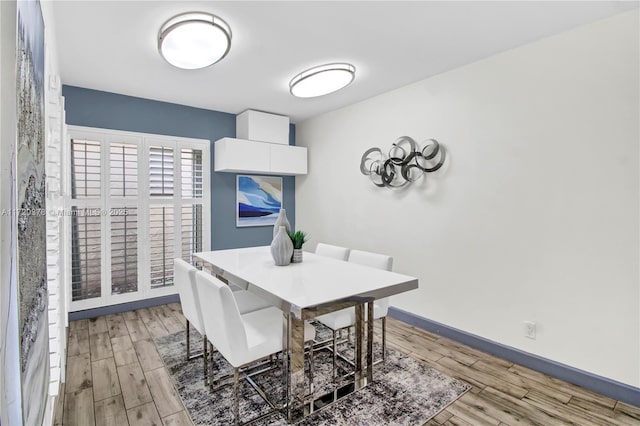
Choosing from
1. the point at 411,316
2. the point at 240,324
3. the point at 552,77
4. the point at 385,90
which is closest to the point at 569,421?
the point at 411,316

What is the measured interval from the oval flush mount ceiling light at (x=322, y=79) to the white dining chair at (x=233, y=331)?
72.3 inches

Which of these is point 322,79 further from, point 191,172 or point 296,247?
point 191,172

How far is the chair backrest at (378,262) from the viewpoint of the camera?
251 centimetres

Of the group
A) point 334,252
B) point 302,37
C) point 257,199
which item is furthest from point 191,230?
point 302,37

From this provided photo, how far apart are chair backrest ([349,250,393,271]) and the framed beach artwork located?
2187 mm

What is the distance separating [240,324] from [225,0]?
1878mm

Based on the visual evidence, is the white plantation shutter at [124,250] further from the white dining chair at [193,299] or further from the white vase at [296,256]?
the white vase at [296,256]

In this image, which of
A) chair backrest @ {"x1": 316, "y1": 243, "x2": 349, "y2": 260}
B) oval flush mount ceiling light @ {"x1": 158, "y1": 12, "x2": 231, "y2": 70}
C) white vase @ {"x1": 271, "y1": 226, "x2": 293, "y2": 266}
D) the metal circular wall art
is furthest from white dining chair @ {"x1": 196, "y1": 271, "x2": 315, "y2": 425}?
the metal circular wall art

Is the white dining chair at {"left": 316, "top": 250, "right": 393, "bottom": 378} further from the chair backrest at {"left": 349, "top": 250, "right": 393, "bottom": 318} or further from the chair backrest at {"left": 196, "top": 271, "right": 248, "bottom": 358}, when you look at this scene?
the chair backrest at {"left": 196, "top": 271, "right": 248, "bottom": 358}

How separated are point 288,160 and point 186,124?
4.47 feet

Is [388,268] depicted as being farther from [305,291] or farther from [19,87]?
[19,87]

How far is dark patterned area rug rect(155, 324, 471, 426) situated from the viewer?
1.96m

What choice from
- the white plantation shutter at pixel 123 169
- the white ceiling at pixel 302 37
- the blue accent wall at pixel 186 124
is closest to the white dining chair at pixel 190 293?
the white ceiling at pixel 302 37

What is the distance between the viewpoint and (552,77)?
2.42 metres
